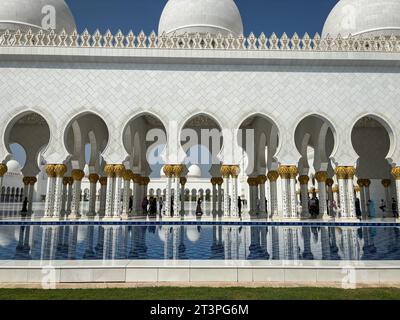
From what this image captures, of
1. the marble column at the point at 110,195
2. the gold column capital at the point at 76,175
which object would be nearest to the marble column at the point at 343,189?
the marble column at the point at 110,195

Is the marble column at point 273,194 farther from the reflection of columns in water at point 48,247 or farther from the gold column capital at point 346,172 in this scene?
the reflection of columns in water at point 48,247

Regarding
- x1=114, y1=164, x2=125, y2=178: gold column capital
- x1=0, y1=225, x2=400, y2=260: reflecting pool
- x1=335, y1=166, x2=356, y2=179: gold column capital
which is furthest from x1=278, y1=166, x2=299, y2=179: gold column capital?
x1=114, y1=164, x2=125, y2=178: gold column capital

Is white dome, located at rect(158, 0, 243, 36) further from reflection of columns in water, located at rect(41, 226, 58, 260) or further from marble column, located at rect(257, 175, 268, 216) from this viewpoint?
reflection of columns in water, located at rect(41, 226, 58, 260)

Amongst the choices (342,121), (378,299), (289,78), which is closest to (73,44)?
(289,78)

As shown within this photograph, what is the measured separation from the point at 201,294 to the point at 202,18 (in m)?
10.5

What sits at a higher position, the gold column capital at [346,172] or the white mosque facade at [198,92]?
the white mosque facade at [198,92]

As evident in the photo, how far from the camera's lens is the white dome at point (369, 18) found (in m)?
10.5

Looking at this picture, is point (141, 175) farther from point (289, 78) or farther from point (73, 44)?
point (289, 78)

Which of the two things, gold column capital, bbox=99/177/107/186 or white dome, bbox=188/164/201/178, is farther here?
white dome, bbox=188/164/201/178

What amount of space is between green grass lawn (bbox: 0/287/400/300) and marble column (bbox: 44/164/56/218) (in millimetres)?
6365

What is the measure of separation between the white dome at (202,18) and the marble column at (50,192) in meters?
5.87

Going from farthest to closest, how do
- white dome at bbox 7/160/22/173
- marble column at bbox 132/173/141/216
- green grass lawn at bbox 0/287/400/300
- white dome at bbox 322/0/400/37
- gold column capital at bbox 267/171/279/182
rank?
white dome at bbox 7/160/22/173
marble column at bbox 132/173/141/216
gold column capital at bbox 267/171/279/182
white dome at bbox 322/0/400/37
green grass lawn at bbox 0/287/400/300

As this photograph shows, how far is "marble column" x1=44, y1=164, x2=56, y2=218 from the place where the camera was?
27.5 ft

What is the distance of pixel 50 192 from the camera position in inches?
336
